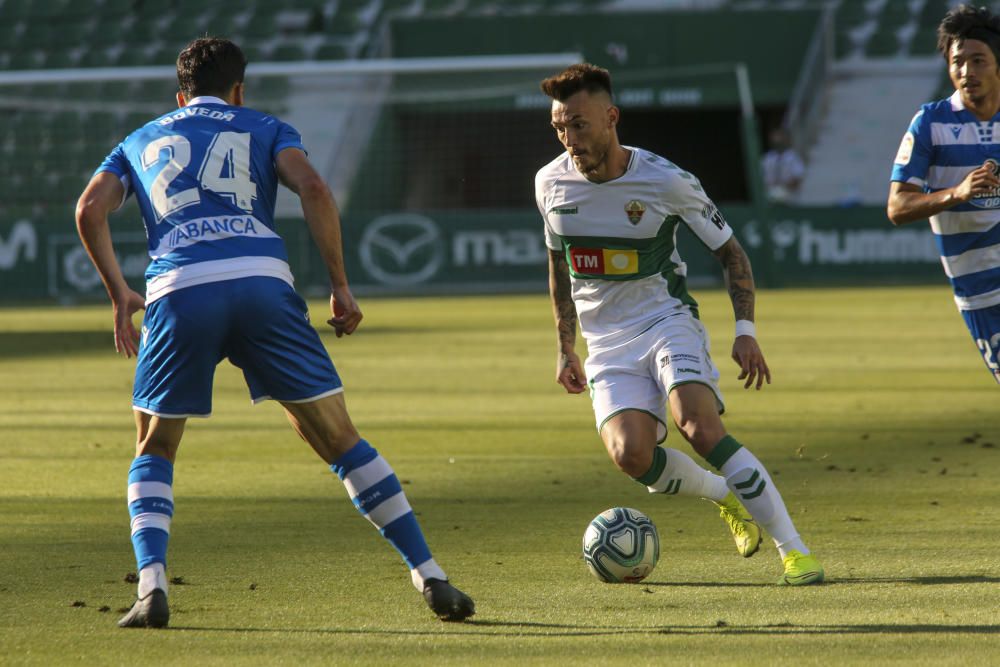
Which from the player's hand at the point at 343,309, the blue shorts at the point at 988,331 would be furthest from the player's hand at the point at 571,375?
the blue shorts at the point at 988,331

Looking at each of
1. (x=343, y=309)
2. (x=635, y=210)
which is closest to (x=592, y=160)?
(x=635, y=210)

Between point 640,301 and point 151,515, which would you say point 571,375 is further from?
point 151,515

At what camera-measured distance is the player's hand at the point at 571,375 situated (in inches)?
241

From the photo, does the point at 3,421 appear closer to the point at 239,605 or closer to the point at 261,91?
the point at 239,605

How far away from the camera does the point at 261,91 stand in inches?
1108

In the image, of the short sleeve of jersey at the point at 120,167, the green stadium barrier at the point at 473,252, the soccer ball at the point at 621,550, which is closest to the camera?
the short sleeve of jersey at the point at 120,167

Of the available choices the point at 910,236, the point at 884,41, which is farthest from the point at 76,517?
the point at 884,41

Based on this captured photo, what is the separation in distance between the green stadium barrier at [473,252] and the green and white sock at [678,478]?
18.3 meters

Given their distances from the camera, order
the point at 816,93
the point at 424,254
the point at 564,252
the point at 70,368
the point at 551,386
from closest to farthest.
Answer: the point at 564,252 < the point at 551,386 < the point at 70,368 < the point at 424,254 < the point at 816,93

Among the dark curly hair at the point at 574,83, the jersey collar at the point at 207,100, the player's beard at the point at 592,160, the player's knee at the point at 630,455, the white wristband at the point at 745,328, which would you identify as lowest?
the player's knee at the point at 630,455

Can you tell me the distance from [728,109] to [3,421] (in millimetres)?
23534

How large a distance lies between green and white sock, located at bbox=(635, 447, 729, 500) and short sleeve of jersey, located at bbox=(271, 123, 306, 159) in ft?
6.05

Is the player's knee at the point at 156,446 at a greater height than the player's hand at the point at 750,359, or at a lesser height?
greater

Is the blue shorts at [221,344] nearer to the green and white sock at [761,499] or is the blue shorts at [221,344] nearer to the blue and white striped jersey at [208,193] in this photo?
the blue and white striped jersey at [208,193]
